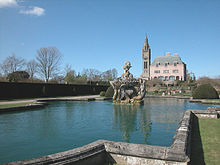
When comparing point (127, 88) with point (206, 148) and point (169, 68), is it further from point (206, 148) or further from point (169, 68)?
point (169, 68)

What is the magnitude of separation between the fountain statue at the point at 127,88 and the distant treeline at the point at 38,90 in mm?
16775

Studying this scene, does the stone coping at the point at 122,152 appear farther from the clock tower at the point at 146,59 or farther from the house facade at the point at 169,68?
the clock tower at the point at 146,59

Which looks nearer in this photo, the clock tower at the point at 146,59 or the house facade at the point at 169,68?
the house facade at the point at 169,68

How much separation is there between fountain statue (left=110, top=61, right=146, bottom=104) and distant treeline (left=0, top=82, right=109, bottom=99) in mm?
16775

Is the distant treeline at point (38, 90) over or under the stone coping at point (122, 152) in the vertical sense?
over

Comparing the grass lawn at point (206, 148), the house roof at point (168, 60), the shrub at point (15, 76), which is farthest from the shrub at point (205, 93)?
the house roof at point (168, 60)

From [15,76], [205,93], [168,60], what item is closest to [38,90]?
[15,76]

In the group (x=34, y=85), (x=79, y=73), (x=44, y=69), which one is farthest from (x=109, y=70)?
(x=34, y=85)

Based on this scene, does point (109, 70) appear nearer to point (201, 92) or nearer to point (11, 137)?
point (201, 92)

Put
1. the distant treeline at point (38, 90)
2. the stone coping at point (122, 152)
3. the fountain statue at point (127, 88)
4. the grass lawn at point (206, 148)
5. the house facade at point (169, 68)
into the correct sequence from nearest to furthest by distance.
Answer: the stone coping at point (122, 152) → the grass lawn at point (206, 148) → the fountain statue at point (127, 88) → the distant treeline at point (38, 90) → the house facade at point (169, 68)

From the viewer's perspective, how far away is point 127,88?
1870 centimetres

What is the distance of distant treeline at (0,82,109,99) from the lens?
85.4 feet

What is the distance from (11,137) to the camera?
6699 millimetres

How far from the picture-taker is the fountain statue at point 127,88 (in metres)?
18.0
